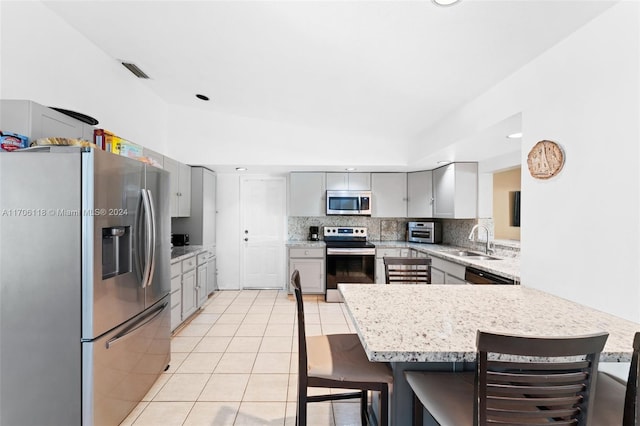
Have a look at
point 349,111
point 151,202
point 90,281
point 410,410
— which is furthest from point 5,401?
point 349,111

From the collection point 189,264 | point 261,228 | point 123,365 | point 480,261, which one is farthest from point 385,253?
point 123,365

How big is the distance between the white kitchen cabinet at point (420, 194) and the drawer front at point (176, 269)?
→ 3.40 meters

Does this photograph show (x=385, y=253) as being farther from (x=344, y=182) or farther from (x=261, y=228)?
(x=261, y=228)

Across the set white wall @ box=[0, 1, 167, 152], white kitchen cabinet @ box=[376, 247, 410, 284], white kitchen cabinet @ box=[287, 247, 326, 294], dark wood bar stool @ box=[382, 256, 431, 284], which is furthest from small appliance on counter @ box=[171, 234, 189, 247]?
dark wood bar stool @ box=[382, 256, 431, 284]

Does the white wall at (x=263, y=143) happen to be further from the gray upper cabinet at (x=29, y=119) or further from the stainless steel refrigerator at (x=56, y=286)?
the stainless steel refrigerator at (x=56, y=286)

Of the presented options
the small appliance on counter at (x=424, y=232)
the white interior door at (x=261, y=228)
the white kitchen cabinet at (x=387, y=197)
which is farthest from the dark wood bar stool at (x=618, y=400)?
the white interior door at (x=261, y=228)

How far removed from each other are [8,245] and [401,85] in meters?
2.82

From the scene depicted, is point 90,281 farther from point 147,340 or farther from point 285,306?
point 285,306

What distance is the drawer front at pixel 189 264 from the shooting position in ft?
11.2

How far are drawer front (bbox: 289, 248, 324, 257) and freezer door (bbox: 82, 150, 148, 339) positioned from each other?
2660 millimetres

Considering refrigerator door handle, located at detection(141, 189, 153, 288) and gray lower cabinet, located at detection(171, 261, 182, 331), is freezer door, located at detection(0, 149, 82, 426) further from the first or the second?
gray lower cabinet, located at detection(171, 261, 182, 331)

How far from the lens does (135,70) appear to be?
3.14 m

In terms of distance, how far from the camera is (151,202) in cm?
210

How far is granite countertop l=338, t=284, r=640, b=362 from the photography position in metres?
1.04
